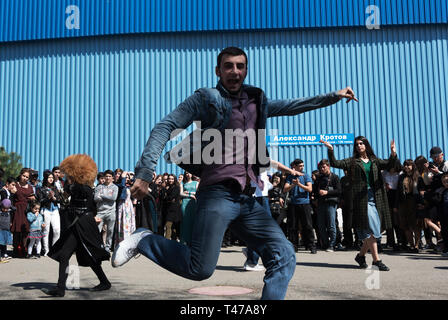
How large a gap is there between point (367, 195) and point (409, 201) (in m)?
3.14

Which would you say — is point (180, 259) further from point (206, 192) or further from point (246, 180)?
point (246, 180)

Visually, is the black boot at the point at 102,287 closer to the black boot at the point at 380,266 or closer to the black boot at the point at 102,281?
the black boot at the point at 102,281

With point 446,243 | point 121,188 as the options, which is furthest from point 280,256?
point 121,188

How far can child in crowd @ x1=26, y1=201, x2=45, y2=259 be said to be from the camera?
9.95 m

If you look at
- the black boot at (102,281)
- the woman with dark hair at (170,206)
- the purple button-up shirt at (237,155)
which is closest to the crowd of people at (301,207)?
the woman with dark hair at (170,206)

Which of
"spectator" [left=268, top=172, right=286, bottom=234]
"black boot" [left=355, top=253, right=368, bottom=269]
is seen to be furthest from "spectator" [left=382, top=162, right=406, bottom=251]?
"black boot" [left=355, top=253, right=368, bottom=269]

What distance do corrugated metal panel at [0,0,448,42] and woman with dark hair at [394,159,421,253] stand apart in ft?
38.7

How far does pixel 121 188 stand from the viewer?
11172 mm

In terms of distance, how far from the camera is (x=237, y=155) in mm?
3150

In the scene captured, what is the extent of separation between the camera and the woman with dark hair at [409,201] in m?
9.66

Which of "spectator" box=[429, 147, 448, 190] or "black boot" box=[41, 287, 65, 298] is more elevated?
"spectator" box=[429, 147, 448, 190]

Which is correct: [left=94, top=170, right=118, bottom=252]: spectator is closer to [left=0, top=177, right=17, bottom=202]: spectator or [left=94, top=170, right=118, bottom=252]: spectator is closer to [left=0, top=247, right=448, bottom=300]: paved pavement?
[left=0, top=247, right=448, bottom=300]: paved pavement

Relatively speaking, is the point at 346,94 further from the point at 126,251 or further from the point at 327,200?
the point at 327,200

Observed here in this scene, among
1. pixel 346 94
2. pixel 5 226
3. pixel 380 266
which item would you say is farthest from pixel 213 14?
pixel 346 94
